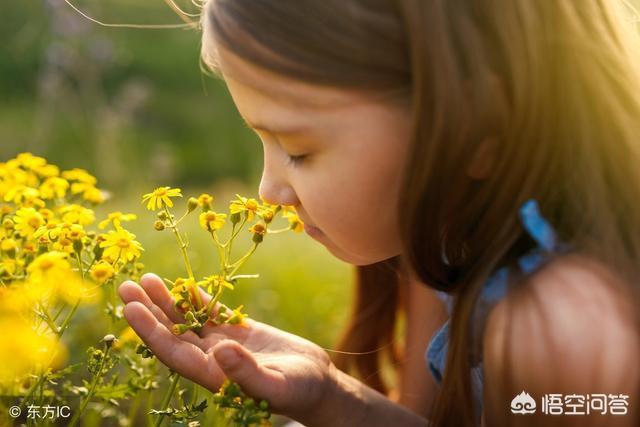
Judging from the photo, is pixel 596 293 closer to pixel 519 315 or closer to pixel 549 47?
pixel 519 315

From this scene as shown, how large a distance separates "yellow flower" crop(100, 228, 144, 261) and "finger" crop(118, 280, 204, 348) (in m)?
0.05

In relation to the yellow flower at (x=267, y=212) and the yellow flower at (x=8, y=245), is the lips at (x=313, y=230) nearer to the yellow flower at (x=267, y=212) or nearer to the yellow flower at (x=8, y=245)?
the yellow flower at (x=267, y=212)

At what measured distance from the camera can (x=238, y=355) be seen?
1319 millimetres

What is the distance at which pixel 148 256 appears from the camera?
308 cm

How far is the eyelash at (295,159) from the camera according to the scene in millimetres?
1483

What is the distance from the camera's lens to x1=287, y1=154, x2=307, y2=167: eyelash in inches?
58.4

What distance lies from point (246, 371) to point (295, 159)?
1.19 feet

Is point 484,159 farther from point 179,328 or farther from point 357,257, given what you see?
point 179,328

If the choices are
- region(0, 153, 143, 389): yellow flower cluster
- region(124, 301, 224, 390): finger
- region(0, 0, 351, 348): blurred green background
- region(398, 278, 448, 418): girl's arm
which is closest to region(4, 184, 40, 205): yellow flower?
region(0, 153, 143, 389): yellow flower cluster

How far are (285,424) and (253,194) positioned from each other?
2.59m

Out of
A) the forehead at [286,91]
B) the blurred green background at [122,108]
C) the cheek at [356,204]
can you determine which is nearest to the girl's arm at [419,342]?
the cheek at [356,204]

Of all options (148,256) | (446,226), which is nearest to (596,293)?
(446,226)

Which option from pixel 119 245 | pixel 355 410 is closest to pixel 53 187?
pixel 119 245

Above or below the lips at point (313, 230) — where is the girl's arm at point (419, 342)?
below
